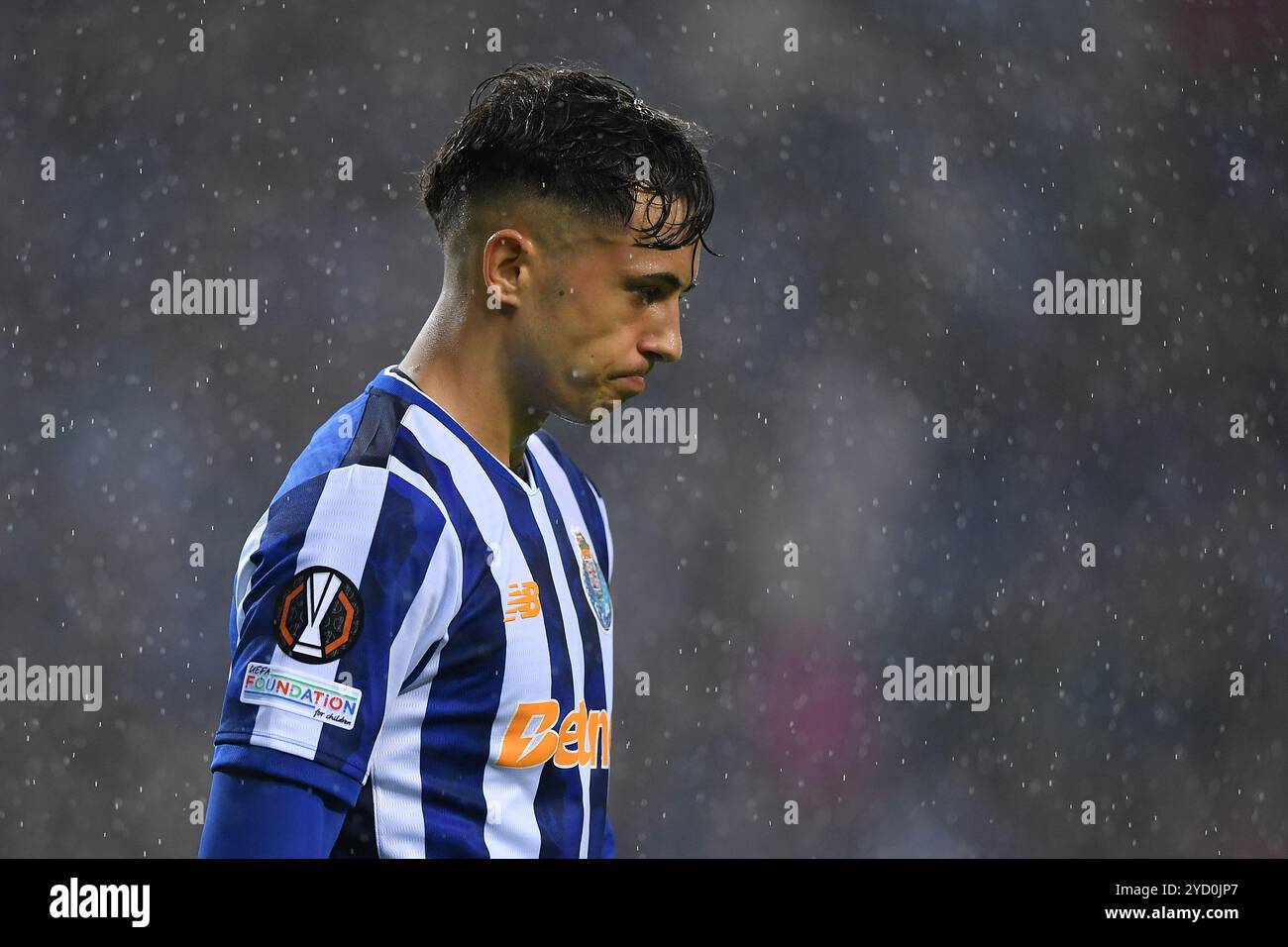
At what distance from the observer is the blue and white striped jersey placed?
143cm

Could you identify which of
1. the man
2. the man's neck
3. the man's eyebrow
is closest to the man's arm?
the man

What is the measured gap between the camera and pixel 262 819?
137cm

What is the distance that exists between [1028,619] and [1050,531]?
0.39 m

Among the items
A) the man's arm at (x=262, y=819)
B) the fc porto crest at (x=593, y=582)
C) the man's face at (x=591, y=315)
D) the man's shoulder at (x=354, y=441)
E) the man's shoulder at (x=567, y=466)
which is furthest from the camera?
the man's shoulder at (x=567, y=466)

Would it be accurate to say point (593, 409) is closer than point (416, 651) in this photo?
No

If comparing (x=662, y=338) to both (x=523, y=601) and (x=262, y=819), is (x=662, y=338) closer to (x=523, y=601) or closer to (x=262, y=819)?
(x=523, y=601)

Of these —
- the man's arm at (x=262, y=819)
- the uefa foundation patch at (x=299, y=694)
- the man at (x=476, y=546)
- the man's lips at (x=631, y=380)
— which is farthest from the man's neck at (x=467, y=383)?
the man's arm at (x=262, y=819)

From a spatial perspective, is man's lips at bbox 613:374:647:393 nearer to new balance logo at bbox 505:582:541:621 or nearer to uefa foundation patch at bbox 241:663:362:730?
new balance logo at bbox 505:582:541:621

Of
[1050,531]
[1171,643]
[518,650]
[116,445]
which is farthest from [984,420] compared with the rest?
[518,650]

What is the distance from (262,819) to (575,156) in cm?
100

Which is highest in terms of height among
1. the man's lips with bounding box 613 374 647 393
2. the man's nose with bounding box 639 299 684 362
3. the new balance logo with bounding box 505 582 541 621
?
the man's nose with bounding box 639 299 684 362

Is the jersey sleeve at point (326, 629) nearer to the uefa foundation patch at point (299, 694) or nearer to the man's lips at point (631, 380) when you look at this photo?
the uefa foundation patch at point (299, 694)

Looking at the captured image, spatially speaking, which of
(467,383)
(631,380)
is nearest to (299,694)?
(467,383)

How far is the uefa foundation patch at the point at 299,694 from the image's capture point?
1.42 metres
